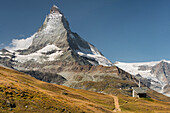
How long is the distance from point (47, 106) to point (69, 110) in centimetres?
518

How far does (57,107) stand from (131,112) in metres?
42.2

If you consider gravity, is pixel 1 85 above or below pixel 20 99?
above

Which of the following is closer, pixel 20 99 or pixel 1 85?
pixel 20 99

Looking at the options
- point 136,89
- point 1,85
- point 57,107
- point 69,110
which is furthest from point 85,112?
point 136,89

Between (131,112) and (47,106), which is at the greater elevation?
(47,106)

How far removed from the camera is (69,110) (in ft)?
129

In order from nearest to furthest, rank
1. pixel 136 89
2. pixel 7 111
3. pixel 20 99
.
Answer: pixel 7 111
pixel 20 99
pixel 136 89

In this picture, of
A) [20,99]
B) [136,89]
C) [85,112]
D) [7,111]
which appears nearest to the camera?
[7,111]

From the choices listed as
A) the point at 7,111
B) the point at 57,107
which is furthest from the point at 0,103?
the point at 57,107

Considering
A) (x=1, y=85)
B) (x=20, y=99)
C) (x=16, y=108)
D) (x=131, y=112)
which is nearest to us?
(x=16, y=108)

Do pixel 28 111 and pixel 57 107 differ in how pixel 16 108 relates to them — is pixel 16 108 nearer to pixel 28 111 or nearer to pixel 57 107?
pixel 28 111

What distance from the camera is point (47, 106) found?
120 feet

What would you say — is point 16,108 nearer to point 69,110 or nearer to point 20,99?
point 20,99

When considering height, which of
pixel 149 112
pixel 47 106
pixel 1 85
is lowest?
pixel 149 112
